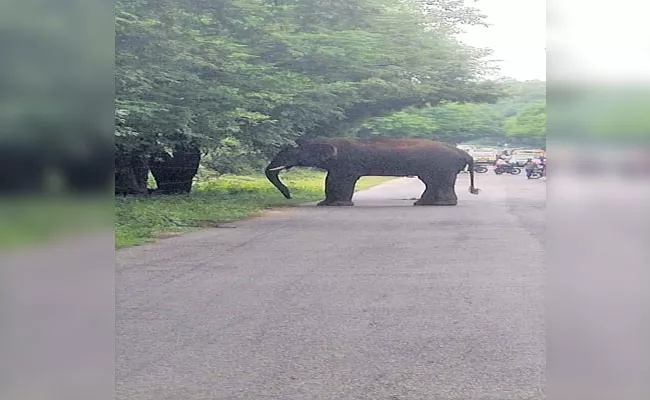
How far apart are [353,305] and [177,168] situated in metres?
1.90

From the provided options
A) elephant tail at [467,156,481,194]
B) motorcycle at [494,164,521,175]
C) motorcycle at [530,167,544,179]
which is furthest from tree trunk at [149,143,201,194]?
motorcycle at [530,167,544,179]

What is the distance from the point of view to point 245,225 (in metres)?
3.98

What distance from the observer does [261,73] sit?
4426 mm

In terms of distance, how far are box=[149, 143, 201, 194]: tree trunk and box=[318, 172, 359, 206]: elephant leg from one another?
96 cm

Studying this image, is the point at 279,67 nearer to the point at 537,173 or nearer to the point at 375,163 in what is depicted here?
the point at 375,163

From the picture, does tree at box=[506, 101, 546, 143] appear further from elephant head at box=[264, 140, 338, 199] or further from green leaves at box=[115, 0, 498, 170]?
elephant head at box=[264, 140, 338, 199]

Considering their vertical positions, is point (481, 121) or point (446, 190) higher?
point (481, 121)

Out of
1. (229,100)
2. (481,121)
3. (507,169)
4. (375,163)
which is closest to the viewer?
(507,169)

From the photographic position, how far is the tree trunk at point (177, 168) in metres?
4.64

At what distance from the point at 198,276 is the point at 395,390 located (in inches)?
47.8

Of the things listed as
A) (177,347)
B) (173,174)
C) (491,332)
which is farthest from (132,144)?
(491,332)

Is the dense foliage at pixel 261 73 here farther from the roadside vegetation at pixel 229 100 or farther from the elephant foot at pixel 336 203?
the elephant foot at pixel 336 203

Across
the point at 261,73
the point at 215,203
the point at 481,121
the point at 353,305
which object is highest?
the point at 261,73
